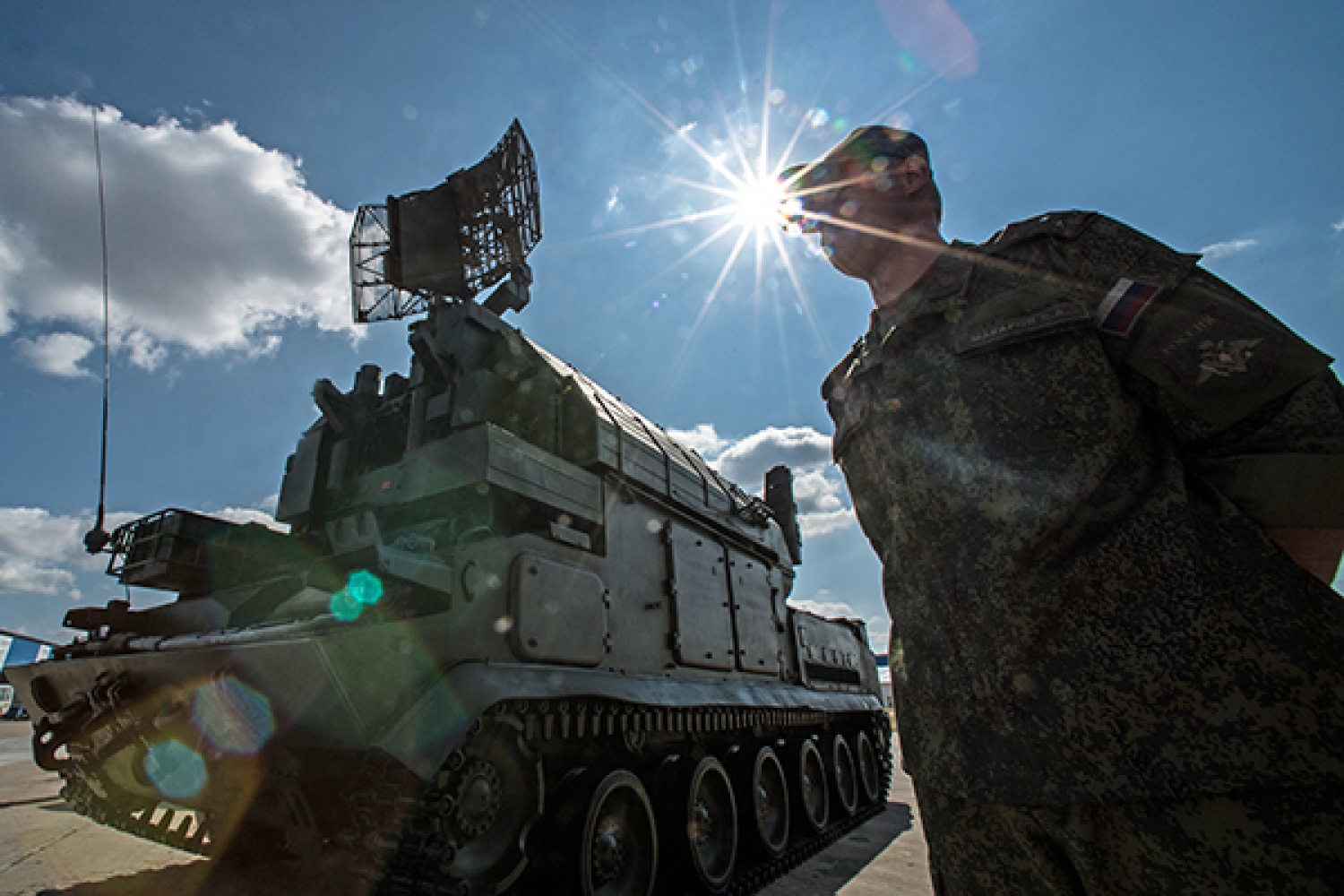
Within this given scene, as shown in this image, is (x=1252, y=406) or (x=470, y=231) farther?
(x=470, y=231)

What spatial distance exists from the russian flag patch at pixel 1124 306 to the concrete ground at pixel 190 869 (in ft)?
11.1

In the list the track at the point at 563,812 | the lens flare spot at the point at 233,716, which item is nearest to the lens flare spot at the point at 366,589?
the lens flare spot at the point at 233,716

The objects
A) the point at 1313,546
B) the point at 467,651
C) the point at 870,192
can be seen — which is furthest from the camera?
the point at 467,651

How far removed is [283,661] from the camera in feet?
9.45

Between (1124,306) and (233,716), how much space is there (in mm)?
3778

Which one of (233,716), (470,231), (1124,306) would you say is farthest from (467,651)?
(470,231)

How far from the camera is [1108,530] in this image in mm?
987

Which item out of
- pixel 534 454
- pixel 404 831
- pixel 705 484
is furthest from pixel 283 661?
pixel 705 484

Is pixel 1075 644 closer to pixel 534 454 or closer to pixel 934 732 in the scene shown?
pixel 934 732

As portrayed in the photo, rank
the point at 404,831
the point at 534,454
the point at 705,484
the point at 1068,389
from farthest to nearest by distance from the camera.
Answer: the point at 705,484, the point at 534,454, the point at 404,831, the point at 1068,389

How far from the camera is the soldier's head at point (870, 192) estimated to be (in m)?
1.44

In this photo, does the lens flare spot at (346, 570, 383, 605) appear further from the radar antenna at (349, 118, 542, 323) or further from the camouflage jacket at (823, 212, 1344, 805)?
the radar antenna at (349, 118, 542, 323)

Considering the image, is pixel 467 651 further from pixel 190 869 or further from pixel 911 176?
pixel 190 869

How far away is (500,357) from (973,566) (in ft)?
15.4
